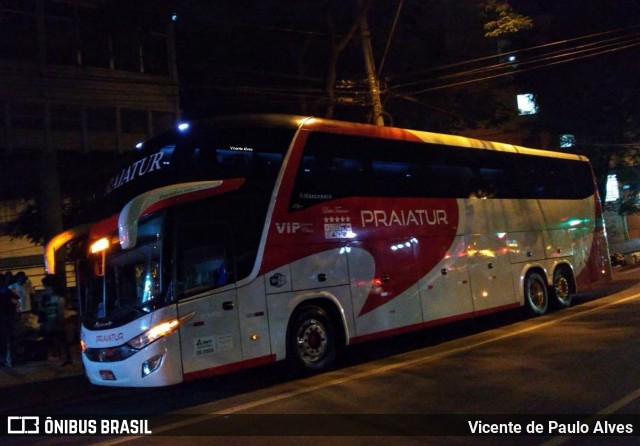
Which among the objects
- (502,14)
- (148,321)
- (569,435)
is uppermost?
(502,14)

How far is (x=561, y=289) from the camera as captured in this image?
15.4m

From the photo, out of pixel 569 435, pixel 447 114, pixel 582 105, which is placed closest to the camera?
pixel 569 435

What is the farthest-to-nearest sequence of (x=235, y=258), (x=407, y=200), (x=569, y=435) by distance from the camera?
(x=407, y=200), (x=235, y=258), (x=569, y=435)

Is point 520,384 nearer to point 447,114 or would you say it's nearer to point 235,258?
point 235,258

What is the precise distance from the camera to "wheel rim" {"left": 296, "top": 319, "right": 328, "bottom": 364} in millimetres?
9289

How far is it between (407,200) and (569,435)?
6.44 m

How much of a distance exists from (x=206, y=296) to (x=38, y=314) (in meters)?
5.56

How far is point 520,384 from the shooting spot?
7.47m

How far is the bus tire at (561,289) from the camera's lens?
15.2 m

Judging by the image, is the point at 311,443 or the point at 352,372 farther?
the point at 352,372

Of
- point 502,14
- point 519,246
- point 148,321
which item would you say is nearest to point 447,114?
point 502,14

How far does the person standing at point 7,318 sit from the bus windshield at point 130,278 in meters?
3.39

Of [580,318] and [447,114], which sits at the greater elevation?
[447,114]

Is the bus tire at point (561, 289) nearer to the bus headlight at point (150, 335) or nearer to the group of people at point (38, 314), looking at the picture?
the bus headlight at point (150, 335)
